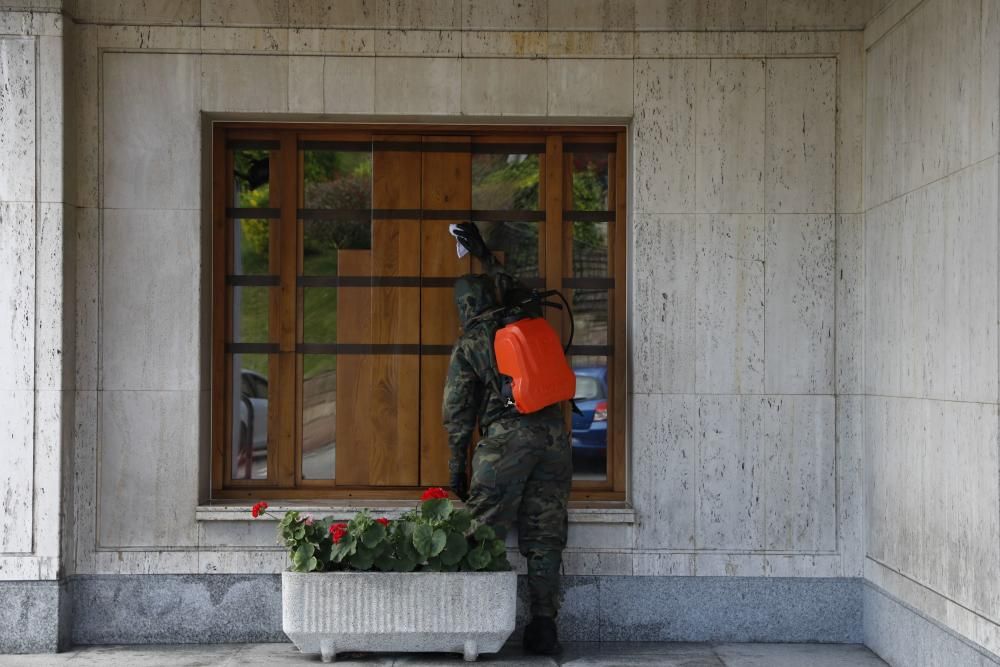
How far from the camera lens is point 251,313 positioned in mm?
7633

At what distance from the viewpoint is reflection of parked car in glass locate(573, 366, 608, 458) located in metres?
7.62

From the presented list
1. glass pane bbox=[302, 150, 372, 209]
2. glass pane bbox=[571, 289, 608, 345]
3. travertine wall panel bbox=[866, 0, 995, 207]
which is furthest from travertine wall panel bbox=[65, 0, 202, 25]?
travertine wall panel bbox=[866, 0, 995, 207]

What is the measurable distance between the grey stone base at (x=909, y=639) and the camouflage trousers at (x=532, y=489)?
77.7 inches

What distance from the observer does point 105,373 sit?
7250 mm

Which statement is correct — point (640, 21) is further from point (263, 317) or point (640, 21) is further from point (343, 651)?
point (343, 651)

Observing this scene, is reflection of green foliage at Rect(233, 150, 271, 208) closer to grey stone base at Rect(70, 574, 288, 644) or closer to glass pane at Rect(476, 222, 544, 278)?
glass pane at Rect(476, 222, 544, 278)

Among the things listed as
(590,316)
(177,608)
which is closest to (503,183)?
(590,316)

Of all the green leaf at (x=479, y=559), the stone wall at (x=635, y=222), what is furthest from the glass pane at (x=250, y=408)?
the green leaf at (x=479, y=559)

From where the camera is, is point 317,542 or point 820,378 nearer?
point 317,542

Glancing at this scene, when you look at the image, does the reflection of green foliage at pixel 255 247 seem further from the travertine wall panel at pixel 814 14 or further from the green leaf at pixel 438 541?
the travertine wall panel at pixel 814 14

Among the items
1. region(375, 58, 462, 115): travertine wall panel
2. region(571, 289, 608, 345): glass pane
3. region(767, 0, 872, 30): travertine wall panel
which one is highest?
region(767, 0, 872, 30): travertine wall panel

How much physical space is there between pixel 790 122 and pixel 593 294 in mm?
1720

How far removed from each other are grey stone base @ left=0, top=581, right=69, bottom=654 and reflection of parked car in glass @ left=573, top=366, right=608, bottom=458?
351 cm

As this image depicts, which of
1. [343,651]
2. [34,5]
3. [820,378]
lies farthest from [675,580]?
[34,5]
